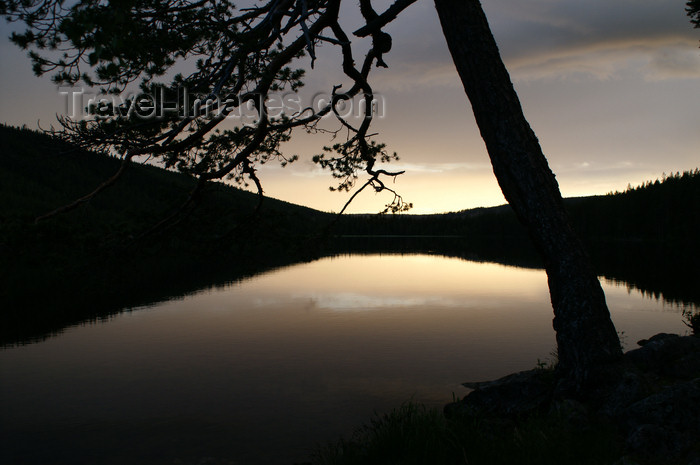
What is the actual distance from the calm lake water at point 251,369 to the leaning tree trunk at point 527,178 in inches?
187

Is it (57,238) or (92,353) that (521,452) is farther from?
(92,353)

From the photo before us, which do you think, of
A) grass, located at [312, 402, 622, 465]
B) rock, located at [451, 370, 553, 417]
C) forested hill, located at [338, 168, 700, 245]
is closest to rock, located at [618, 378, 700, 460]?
grass, located at [312, 402, 622, 465]

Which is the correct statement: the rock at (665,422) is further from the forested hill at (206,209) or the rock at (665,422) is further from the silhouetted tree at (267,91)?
the forested hill at (206,209)

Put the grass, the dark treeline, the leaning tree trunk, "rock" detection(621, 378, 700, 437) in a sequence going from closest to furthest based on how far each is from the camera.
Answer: the grass < "rock" detection(621, 378, 700, 437) < the leaning tree trunk < the dark treeline

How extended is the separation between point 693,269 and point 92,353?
1676 inches

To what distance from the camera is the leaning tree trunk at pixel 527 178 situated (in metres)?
6.50

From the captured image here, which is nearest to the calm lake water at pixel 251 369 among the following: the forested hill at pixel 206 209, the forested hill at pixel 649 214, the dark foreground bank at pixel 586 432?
the dark foreground bank at pixel 586 432

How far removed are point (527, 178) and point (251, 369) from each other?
32.8 feet

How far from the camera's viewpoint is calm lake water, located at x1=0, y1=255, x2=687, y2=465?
9008 millimetres

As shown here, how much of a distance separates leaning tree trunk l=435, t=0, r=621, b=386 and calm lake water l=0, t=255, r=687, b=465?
15.6 feet

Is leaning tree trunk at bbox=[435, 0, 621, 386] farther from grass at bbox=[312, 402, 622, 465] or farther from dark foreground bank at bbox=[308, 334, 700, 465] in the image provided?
grass at bbox=[312, 402, 622, 465]

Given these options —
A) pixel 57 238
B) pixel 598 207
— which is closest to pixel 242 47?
pixel 57 238

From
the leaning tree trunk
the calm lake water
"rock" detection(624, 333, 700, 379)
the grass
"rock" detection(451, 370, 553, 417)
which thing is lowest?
the calm lake water

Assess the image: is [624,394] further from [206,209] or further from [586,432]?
[206,209]
